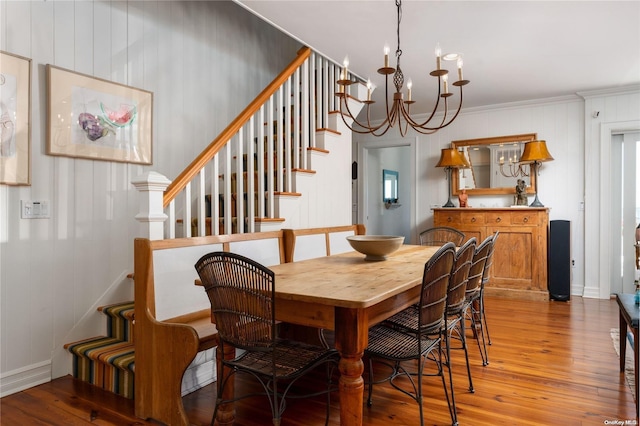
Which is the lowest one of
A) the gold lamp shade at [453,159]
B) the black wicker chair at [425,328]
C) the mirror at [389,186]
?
the black wicker chair at [425,328]

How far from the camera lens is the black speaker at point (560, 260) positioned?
4891 millimetres

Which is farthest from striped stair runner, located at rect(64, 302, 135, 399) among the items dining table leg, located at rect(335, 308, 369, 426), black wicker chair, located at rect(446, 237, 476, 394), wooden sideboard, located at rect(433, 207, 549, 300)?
wooden sideboard, located at rect(433, 207, 549, 300)

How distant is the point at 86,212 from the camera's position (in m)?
3.06

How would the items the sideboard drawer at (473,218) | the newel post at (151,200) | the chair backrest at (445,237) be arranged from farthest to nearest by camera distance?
the sideboard drawer at (473,218)
the chair backrest at (445,237)
the newel post at (151,200)

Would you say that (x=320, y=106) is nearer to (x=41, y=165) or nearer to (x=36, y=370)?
(x=41, y=165)

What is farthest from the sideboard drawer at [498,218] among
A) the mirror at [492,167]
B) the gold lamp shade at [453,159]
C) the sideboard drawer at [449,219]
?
the gold lamp shade at [453,159]

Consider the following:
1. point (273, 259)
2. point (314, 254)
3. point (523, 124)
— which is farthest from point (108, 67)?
point (523, 124)

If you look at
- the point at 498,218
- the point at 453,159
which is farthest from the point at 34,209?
the point at 453,159

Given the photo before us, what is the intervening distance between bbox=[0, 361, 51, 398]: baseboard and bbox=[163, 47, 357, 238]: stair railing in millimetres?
1219

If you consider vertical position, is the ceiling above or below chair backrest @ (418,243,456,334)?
above

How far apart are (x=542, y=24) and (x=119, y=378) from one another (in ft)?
12.8

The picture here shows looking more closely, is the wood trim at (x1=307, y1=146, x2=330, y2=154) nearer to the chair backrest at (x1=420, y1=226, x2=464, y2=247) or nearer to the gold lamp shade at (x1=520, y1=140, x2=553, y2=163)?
the chair backrest at (x1=420, y1=226, x2=464, y2=247)

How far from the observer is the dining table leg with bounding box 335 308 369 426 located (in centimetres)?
168

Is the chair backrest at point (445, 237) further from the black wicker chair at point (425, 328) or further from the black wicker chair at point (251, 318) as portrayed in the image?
the black wicker chair at point (251, 318)
